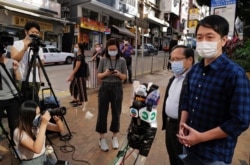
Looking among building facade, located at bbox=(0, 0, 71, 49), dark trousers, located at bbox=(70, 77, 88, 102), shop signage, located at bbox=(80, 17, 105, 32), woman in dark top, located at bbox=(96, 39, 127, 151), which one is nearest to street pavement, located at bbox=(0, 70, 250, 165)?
woman in dark top, located at bbox=(96, 39, 127, 151)

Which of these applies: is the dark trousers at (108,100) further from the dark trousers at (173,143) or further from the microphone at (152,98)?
the microphone at (152,98)

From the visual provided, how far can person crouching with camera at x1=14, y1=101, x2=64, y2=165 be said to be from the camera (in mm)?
2516

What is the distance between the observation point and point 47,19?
19594 millimetres

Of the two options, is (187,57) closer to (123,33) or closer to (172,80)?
(172,80)

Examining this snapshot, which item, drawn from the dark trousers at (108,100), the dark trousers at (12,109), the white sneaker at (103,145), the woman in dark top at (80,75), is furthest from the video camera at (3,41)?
the woman in dark top at (80,75)

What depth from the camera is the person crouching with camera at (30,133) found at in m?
2.52

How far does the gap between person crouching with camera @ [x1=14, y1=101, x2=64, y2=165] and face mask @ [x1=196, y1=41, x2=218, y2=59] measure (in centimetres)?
159

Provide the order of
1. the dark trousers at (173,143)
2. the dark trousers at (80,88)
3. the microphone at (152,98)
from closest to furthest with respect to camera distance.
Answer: the microphone at (152,98)
the dark trousers at (173,143)
the dark trousers at (80,88)

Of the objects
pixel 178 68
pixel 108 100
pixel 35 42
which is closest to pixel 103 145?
pixel 108 100

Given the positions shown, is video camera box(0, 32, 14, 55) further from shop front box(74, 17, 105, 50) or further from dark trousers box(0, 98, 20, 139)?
shop front box(74, 17, 105, 50)

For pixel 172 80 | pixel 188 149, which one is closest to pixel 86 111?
pixel 172 80

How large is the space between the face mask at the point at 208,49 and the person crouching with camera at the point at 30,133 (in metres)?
1.59

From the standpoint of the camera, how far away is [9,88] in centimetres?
322

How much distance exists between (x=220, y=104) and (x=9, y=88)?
2549 mm
